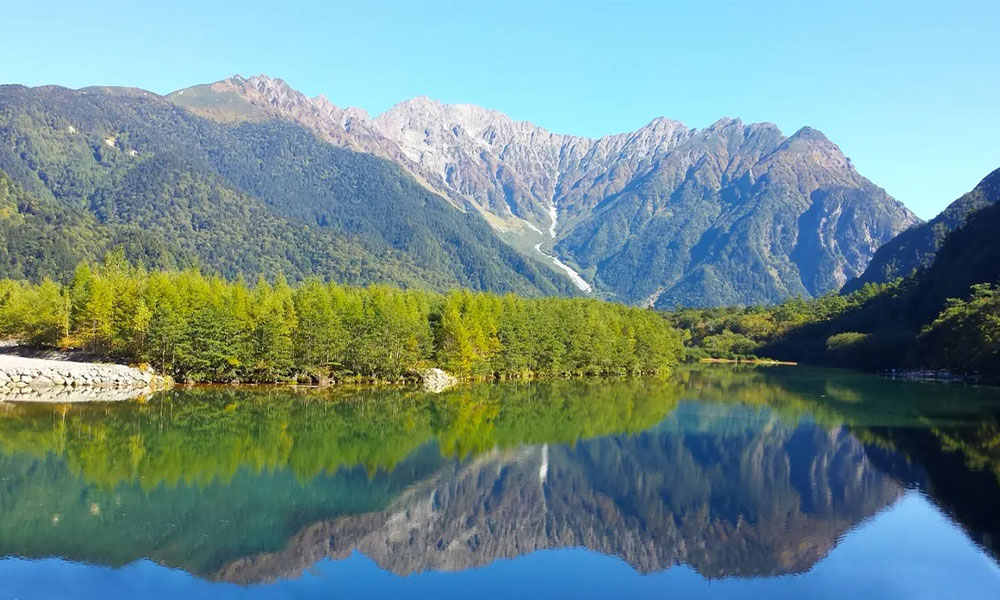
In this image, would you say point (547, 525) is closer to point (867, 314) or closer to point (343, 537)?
point (343, 537)

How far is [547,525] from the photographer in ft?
86.9

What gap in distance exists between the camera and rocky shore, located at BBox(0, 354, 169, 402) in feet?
190

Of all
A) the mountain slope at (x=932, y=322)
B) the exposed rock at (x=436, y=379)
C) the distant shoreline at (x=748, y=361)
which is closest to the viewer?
the exposed rock at (x=436, y=379)

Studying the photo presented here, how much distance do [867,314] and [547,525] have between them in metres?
125

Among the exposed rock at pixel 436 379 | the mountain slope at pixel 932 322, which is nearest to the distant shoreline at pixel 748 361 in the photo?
the mountain slope at pixel 932 322

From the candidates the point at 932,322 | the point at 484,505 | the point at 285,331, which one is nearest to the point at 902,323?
the point at 932,322

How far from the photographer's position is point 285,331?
2662 inches

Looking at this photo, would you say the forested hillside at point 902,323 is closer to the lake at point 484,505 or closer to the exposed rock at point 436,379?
the lake at point 484,505

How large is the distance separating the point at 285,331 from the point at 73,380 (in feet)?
56.0

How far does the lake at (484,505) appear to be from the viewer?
2044cm

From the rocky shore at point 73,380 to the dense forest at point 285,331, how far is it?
3.08 m

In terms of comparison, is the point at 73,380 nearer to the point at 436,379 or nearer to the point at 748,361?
the point at 436,379

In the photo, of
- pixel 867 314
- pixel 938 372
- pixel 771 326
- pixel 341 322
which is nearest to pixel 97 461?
pixel 341 322

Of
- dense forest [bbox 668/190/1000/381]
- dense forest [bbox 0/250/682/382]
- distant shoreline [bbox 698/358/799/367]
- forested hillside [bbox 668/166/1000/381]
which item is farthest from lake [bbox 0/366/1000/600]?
distant shoreline [bbox 698/358/799/367]
